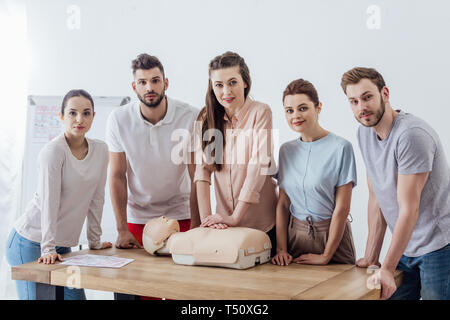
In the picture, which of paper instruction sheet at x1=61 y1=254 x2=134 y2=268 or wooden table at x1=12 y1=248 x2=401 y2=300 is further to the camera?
paper instruction sheet at x1=61 y1=254 x2=134 y2=268

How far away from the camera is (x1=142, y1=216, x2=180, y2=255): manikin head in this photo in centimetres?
132

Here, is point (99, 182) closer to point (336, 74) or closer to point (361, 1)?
point (336, 74)

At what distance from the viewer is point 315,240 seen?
125cm

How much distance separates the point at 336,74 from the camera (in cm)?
127

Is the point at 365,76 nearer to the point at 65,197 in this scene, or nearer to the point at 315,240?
the point at 315,240

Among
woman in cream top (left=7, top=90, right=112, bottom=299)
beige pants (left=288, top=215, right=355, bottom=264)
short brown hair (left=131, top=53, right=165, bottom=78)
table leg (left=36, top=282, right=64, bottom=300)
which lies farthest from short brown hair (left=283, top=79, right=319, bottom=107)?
table leg (left=36, top=282, right=64, bottom=300)

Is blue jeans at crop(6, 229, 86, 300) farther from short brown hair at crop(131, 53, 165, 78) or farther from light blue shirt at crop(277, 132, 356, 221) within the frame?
light blue shirt at crop(277, 132, 356, 221)

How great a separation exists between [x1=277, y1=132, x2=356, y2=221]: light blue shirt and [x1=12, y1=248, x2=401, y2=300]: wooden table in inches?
5.9

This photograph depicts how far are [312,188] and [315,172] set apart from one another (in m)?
0.04

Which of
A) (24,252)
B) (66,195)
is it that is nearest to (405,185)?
(66,195)

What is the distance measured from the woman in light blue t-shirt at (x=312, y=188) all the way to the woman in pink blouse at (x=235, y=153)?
2.3 inches

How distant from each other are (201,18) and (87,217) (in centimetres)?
70

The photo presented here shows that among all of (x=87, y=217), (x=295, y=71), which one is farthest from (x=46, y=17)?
(x=295, y=71)

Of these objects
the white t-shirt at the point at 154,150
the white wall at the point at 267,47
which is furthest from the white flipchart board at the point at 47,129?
the white t-shirt at the point at 154,150
